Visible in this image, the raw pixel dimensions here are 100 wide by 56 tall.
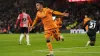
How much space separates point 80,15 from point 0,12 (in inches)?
527

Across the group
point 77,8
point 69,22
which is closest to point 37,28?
point 69,22

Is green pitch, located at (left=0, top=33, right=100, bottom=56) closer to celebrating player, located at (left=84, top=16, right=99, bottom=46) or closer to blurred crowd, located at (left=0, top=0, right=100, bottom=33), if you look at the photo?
celebrating player, located at (left=84, top=16, right=99, bottom=46)

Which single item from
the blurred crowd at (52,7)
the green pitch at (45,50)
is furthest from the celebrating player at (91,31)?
the blurred crowd at (52,7)

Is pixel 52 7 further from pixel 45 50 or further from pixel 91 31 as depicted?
pixel 45 50

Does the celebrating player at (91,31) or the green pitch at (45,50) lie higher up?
the celebrating player at (91,31)

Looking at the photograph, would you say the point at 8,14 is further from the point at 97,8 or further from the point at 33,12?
the point at 97,8

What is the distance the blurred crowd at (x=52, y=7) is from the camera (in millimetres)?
59759

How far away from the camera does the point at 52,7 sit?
6438 centimetres

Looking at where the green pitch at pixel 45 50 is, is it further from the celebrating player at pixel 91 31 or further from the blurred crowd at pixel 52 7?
the blurred crowd at pixel 52 7

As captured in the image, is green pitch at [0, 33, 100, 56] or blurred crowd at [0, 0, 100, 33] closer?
green pitch at [0, 33, 100, 56]

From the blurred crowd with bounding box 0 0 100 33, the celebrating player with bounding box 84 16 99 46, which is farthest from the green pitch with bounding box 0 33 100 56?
the blurred crowd with bounding box 0 0 100 33

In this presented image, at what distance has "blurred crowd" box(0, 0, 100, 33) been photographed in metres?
59.8

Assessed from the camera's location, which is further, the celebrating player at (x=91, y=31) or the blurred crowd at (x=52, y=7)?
the blurred crowd at (x=52, y=7)

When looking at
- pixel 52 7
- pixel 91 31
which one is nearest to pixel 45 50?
pixel 91 31
